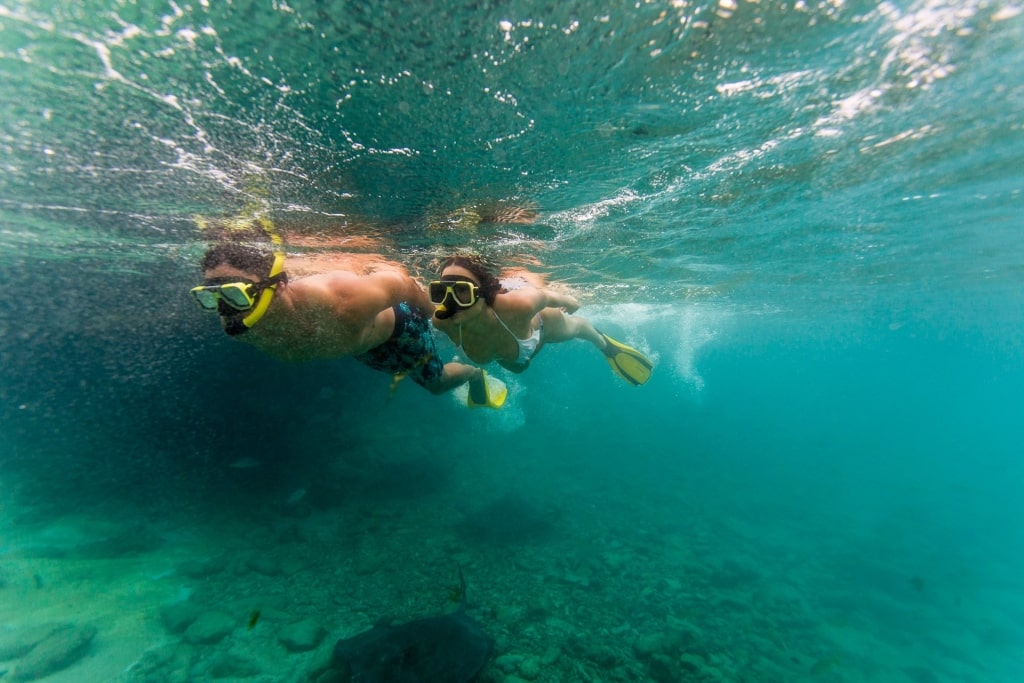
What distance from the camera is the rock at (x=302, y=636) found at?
340 inches

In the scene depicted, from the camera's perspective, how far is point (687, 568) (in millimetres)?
14086

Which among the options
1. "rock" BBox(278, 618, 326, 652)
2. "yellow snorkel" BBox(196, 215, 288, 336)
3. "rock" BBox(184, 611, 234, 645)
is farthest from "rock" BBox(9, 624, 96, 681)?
"yellow snorkel" BBox(196, 215, 288, 336)

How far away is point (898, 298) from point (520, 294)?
105ft

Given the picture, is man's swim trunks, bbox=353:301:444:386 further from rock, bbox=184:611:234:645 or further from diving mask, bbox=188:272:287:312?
rock, bbox=184:611:234:645

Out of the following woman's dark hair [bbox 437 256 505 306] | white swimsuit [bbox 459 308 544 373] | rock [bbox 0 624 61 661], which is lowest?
rock [bbox 0 624 61 661]

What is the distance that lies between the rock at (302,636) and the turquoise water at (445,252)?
0.08 meters

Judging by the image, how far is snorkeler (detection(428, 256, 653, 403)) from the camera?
16.6 feet

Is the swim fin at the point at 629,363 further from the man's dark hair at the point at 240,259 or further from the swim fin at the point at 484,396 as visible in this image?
the man's dark hair at the point at 240,259

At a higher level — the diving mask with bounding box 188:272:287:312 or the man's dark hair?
the man's dark hair

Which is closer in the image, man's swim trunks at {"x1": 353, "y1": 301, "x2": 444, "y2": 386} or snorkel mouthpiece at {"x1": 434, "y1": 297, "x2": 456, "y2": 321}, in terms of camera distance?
snorkel mouthpiece at {"x1": 434, "y1": 297, "x2": 456, "y2": 321}

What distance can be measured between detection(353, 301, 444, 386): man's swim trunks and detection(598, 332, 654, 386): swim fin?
17.8ft

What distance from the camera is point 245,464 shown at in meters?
13.4

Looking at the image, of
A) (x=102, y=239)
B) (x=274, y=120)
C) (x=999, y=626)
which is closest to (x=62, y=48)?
(x=274, y=120)

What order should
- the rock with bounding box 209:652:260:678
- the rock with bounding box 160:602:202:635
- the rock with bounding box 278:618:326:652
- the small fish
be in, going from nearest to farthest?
the rock with bounding box 209:652:260:678 < the rock with bounding box 278:618:326:652 < the rock with bounding box 160:602:202:635 < the small fish
